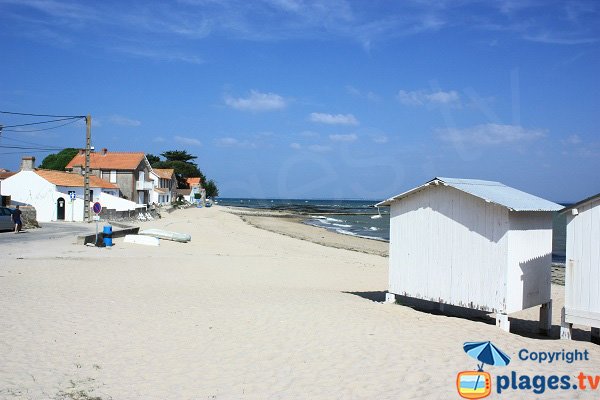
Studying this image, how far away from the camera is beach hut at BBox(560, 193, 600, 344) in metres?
9.30

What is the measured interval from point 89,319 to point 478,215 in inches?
328

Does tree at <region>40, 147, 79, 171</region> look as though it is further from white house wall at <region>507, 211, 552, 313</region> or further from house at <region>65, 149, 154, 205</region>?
white house wall at <region>507, 211, 552, 313</region>

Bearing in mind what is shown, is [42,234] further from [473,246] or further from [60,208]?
[473,246]

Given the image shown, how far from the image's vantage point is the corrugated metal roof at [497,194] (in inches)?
417

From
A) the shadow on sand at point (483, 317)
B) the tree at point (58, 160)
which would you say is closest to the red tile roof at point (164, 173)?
the tree at point (58, 160)

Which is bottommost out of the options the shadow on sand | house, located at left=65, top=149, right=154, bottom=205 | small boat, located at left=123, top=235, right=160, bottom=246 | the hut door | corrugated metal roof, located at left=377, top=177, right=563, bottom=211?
the shadow on sand

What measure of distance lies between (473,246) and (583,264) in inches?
84.7

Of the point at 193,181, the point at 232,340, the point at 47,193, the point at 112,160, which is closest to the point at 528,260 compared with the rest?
the point at 232,340

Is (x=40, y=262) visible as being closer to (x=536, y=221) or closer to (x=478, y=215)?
(x=478, y=215)

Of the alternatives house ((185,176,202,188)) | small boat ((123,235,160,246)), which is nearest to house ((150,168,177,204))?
house ((185,176,202,188))

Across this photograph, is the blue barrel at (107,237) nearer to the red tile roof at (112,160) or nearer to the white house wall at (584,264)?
the white house wall at (584,264)

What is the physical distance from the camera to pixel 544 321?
11578 mm

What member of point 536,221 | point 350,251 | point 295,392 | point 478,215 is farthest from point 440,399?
point 350,251

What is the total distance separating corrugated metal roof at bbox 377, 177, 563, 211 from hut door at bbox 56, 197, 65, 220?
1331 inches
